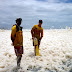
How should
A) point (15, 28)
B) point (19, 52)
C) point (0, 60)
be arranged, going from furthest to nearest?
point (0, 60) < point (19, 52) < point (15, 28)

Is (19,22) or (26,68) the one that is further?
(26,68)

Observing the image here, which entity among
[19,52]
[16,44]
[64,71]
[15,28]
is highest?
[15,28]

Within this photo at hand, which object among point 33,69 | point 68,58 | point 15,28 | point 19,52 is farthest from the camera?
point 68,58

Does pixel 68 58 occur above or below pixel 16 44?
below

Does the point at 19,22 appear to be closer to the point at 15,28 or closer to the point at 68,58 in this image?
the point at 15,28

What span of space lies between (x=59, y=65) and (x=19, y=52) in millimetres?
1880

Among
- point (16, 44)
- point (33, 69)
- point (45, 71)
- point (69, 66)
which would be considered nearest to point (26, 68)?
point (33, 69)

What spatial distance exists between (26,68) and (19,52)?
793 mm

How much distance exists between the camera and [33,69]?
4.27 metres

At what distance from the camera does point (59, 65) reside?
4668mm

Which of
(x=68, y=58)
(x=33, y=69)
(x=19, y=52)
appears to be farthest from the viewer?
(x=68, y=58)

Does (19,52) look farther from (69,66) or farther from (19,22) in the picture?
(69,66)

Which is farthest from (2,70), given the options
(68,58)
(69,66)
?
(68,58)

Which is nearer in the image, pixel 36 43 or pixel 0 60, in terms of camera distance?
pixel 0 60
